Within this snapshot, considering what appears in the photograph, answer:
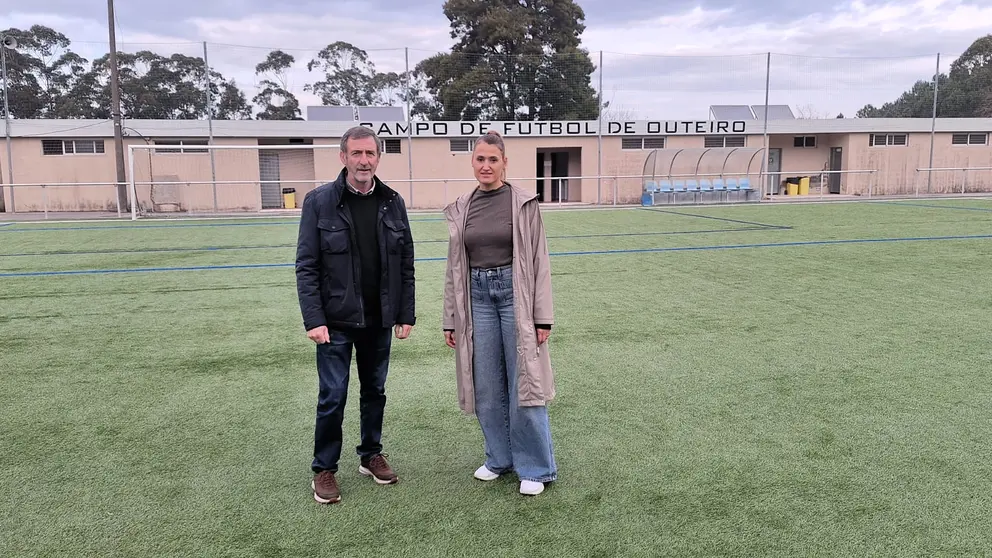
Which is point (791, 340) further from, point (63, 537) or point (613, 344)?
point (63, 537)

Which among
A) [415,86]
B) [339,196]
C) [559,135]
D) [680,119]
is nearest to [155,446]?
[339,196]

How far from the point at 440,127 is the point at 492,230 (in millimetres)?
23818

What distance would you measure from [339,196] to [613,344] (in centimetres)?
333

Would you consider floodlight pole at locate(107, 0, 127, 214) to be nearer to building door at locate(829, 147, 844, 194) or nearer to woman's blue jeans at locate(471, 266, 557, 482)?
woman's blue jeans at locate(471, 266, 557, 482)

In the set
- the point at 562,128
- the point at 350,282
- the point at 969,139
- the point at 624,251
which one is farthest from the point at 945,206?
the point at 350,282

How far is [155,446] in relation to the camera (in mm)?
3949

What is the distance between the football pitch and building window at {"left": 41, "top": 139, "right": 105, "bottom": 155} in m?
18.9

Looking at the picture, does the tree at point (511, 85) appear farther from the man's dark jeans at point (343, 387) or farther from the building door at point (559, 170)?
the man's dark jeans at point (343, 387)

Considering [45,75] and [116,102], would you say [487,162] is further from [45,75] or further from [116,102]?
[45,75]

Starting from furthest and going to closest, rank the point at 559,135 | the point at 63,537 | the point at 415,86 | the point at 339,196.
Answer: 1. the point at 415,86
2. the point at 559,135
3. the point at 339,196
4. the point at 63,537

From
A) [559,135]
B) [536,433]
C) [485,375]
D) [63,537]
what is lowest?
[63,537]

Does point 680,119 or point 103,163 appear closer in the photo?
point 103,163

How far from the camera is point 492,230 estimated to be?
3256mm

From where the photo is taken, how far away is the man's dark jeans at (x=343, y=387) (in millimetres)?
3299
